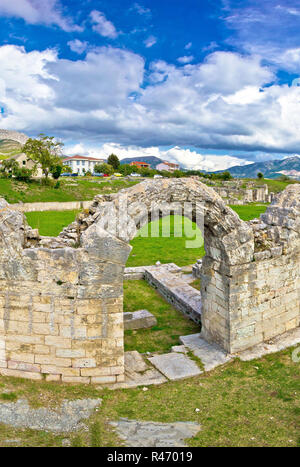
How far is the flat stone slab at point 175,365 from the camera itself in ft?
24.4

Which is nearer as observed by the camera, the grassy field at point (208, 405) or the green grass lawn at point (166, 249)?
the grassy field at point (208, 405)

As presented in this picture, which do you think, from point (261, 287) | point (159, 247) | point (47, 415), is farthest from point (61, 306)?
point (159, 247)

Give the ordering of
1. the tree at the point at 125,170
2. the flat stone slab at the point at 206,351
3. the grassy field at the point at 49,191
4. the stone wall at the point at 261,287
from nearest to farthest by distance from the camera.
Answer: the flat stone slab at the point at 206,351 → the stone wall at the point at 261,287 → the grassy field at the point at 49,191 → the tree at the point at 125,170

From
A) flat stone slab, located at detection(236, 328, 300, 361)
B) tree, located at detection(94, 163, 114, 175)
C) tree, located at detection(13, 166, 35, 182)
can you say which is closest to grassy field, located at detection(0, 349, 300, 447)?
flat stone slab, located at detection(236, 328, 300, 361)

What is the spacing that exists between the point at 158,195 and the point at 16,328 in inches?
156

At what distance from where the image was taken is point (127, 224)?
676 cm

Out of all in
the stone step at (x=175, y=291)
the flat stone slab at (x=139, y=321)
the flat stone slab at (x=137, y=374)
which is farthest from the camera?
the stone step at (x=175, y=291)

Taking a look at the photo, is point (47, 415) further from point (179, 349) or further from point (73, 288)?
point (179, 349)

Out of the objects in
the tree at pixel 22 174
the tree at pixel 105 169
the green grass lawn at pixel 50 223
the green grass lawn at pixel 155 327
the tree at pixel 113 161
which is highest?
the tree at pixel 113 161

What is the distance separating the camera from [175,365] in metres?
7.80

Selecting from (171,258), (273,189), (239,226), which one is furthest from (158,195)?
(273,189)

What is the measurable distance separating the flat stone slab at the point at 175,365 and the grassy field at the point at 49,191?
3273cm

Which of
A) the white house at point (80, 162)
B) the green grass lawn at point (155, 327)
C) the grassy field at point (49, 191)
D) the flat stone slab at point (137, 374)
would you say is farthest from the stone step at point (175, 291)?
the white house at point (80, 162)

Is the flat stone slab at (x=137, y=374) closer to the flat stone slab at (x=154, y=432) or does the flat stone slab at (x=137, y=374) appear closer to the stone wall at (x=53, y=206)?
the flat stone slab at (x=154, y=432)
